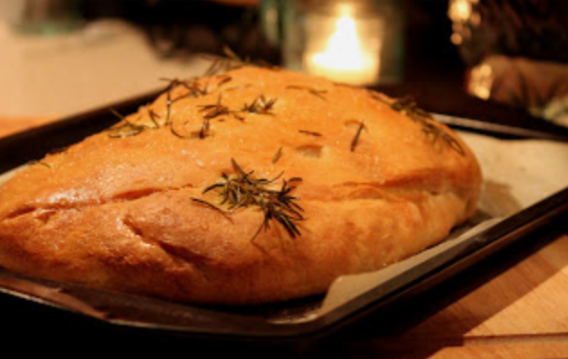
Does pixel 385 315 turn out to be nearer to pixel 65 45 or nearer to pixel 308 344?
pixel 308 344

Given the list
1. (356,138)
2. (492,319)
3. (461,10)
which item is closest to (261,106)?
(356,138)

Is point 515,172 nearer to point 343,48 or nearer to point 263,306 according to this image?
point 263,306

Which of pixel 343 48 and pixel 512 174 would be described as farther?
pixel 343 48

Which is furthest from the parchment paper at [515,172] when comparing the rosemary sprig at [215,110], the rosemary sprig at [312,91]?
the rosemary sprig at [215,110]

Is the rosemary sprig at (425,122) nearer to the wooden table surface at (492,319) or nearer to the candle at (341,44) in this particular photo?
the wooden table surface at (492,319)

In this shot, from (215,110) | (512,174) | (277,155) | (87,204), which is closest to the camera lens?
(87,204)
